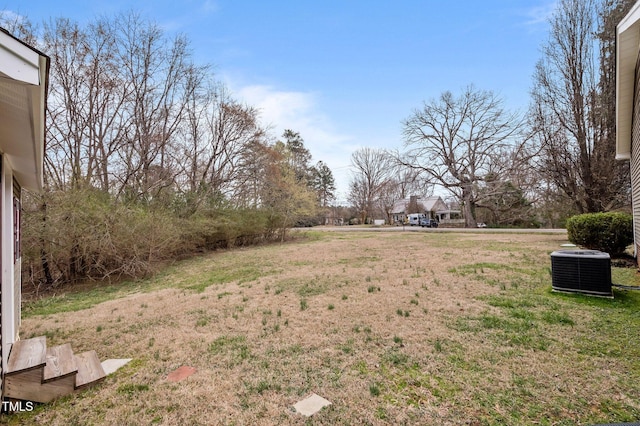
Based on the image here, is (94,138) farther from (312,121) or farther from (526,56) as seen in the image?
(526,56)

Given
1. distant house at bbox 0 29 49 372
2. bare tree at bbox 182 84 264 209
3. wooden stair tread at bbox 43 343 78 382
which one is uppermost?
bare tree at bbox 182 84 264 209

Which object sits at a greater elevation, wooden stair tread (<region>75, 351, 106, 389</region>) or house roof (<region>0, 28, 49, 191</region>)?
house roof (<region>0, 28, 49, 191</region>)

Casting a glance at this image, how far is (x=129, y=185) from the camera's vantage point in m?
9.65

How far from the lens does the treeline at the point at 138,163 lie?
6.88 metres

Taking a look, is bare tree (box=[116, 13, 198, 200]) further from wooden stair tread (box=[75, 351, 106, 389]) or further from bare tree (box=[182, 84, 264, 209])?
wooden stair tread (box=[75, 351, 106, 389])

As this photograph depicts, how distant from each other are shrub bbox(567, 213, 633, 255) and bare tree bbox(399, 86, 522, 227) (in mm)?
16556

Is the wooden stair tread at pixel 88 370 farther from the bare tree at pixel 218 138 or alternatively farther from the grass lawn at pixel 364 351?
the bare tree at pixel 218 138

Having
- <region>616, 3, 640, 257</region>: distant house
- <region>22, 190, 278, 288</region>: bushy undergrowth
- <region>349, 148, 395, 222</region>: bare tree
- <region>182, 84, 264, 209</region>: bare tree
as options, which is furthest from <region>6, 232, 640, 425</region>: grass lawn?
<region>349, 148, 395, 222</region>: bare tree

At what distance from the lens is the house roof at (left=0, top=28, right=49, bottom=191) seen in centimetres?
122

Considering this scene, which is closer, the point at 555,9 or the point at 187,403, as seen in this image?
the point at 187,403

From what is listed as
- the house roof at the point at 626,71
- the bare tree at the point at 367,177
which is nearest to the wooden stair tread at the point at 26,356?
the house roof at the point at 626,71

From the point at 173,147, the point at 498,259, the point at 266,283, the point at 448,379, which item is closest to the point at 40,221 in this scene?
the point at 266,283

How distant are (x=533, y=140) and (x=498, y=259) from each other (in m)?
17.1

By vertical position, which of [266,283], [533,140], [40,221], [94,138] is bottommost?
[266,283]
